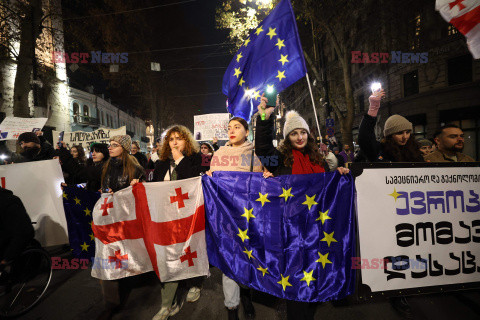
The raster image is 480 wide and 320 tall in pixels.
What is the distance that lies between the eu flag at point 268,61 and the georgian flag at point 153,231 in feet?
4.93

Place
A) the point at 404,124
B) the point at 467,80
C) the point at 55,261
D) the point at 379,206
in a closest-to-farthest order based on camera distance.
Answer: the point at 379,206
the point at 404,124
the point at 55,261
the point at 467,80

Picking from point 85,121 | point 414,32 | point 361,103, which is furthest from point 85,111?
point 414,32

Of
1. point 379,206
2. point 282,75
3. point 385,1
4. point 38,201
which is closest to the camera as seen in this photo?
point 379,206

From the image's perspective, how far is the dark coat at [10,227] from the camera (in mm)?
2785

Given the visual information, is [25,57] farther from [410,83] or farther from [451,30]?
[410,83]

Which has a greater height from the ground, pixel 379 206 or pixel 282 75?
pixel 282 75

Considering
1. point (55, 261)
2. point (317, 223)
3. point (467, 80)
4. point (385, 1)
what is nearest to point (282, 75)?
point (317, 223)

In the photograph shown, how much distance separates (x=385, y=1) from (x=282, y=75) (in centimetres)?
1472

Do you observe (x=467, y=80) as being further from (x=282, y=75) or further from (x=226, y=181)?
(x=226, y=181)

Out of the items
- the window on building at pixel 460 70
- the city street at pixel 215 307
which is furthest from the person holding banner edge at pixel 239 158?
the window on building at pixel 460 70

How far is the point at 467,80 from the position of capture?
1471cm

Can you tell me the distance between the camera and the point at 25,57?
397 inches

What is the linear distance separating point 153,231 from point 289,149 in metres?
1.74

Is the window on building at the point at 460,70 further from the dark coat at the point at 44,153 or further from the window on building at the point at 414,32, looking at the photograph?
the dark coat at the point at 44,153
